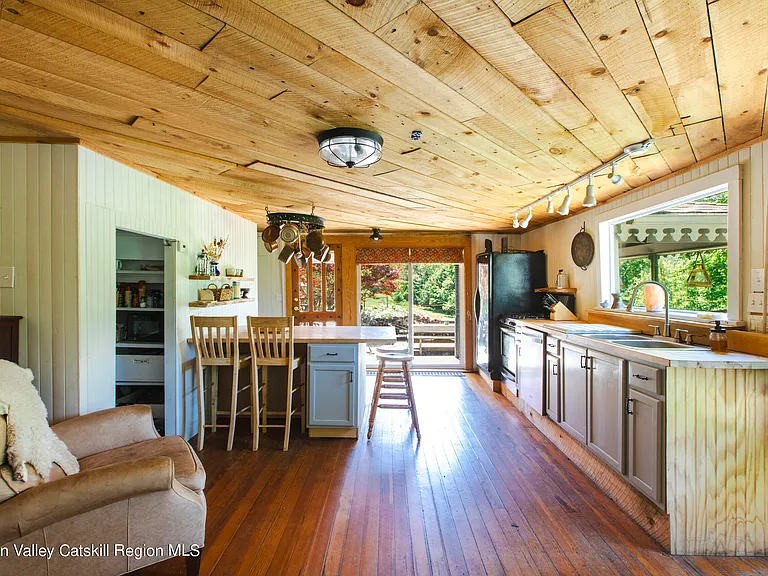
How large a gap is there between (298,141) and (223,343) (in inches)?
81.1

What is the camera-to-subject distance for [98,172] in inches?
95.6

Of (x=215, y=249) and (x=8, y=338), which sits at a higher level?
(x=215, y=249)

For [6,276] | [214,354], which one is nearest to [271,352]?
→ [214,354]

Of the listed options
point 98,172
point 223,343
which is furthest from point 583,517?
point 98,172

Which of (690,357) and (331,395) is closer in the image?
(690,357)

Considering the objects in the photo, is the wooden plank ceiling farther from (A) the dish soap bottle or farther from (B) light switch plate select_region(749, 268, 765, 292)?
(A) the dish soap bottle

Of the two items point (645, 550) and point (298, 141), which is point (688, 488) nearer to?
point (645, 550)

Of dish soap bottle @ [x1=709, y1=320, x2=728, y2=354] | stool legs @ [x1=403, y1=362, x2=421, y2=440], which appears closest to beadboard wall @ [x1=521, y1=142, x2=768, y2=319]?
dish soap bottle @ [x1=709, y1=320, x2=728, y2=354]

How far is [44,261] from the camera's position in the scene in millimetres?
2258

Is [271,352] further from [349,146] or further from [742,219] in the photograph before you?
[742,219]

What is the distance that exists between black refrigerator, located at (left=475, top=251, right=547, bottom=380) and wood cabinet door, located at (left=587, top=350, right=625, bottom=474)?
7.32 feet

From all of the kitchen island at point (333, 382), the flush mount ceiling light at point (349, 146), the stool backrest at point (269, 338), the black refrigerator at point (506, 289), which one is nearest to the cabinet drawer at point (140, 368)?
the kitchen island at point (333, 382)

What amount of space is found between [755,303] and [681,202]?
0.97 m

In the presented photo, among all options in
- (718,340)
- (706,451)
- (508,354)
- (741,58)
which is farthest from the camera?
(508,354)
